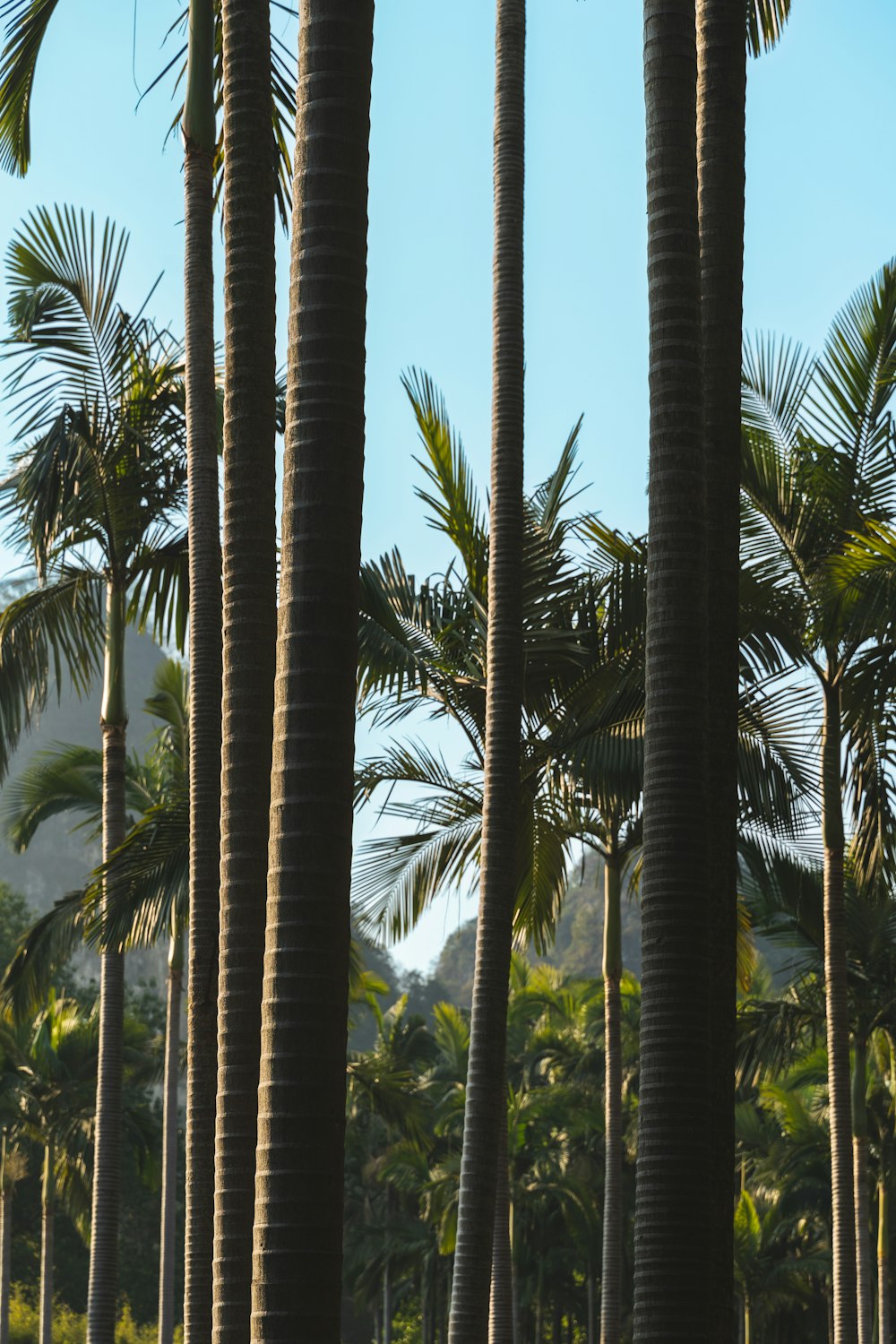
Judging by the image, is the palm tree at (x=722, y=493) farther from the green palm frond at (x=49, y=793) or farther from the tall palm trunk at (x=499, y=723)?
the green palm frond at (x=49, y=793)

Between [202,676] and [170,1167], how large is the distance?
17915mm

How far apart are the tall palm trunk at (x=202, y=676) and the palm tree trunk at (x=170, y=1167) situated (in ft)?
41.8

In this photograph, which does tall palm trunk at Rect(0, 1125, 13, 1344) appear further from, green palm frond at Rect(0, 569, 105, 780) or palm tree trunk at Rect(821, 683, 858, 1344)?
palm tree trunk at Rect(821, 683, 858, 1344)

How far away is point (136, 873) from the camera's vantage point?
11391 mm

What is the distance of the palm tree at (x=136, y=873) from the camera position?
37.5ft

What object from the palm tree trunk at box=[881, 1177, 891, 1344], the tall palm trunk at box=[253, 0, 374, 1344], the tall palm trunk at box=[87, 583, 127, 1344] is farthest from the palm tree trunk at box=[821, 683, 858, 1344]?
the palm tree trunk at box=[881, 1177, 891, 1344]

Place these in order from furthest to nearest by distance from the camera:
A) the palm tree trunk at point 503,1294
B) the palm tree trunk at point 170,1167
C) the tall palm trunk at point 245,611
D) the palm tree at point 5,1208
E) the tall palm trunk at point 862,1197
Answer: the palm tree at point 5,1208 < the palm tree trunk at point 170,1167 < the tall palm trunk at point 862,1197 < the palm tree trunk at point 503,1294 < the tall palm trunk at point 245,611

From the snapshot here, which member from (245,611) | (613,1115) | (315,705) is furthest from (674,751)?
(613,1115)

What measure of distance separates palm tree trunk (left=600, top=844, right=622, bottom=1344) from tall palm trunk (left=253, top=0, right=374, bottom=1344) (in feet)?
43.7

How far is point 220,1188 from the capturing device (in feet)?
18.2

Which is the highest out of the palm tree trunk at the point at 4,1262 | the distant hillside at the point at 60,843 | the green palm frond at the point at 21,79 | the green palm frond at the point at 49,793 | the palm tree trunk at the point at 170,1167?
the distant hillside at the point at 60,843

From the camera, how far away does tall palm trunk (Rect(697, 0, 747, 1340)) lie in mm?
5344

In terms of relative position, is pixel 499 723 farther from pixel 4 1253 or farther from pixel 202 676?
pixel 4 1253

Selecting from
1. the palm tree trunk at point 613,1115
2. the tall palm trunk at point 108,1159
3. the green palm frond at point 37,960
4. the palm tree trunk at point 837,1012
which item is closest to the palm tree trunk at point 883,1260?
the palm tree trunk at point 613,1115
